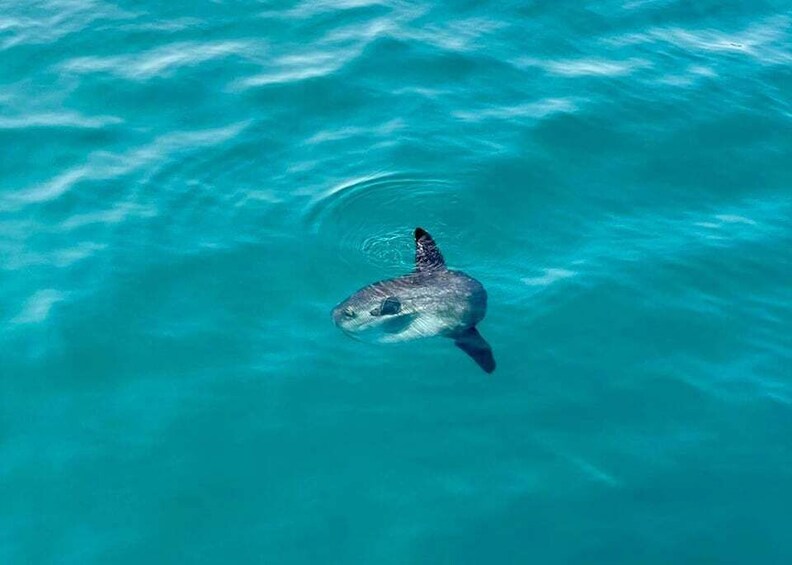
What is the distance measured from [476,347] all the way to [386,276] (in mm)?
2591

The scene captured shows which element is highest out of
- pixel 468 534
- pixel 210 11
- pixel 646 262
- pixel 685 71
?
pixel 210 11

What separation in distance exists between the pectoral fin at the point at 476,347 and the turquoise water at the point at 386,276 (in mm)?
312

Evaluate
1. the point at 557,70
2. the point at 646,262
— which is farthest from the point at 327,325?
the point at 557,70

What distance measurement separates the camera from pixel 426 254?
1639 cm

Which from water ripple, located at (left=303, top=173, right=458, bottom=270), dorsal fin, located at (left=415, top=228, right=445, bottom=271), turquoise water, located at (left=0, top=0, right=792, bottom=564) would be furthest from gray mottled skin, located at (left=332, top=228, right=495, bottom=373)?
water ripple, located at (left=303, top=173, right=458, bottom=270)

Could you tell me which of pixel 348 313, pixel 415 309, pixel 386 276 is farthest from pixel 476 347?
pixel 386 276

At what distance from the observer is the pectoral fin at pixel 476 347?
1516 cm

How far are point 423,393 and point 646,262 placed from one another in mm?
5684

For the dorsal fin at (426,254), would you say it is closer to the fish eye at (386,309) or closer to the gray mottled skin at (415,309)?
the gray mottled skin at (415,309)

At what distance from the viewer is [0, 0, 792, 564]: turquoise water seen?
1355 cm

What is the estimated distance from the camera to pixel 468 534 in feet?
43.4

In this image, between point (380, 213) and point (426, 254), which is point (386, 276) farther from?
point (380, 213)

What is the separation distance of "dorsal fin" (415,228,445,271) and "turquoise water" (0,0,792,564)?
101 cm

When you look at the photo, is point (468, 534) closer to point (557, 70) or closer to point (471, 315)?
point (471, 315)
